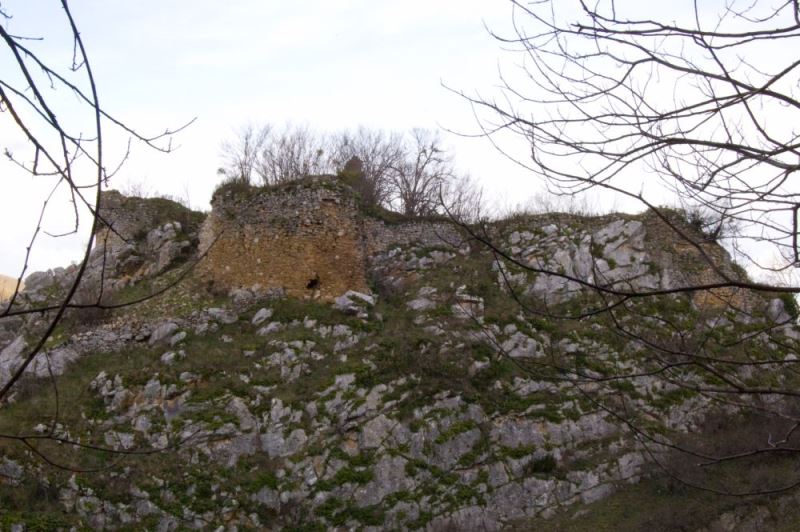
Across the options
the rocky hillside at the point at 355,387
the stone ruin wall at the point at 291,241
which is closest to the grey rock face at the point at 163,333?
the rocky hillside at the point at 355,387

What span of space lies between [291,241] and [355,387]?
4.60m

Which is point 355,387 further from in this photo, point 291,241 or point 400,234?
point 400,234

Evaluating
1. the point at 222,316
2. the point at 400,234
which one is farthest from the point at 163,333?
the point at 400,234

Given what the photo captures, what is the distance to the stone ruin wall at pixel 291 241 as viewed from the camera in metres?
17.2

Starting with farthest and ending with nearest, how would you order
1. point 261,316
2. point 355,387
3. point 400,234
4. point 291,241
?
point 400,234
point 291,241
point 261,316
point 355,387

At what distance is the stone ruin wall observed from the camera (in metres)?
17.2

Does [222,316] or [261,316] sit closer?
[222,316]

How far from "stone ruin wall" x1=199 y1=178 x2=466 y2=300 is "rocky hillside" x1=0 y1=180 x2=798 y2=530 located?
5 centimetres

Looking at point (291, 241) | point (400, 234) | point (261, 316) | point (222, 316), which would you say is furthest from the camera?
point (400, 234)

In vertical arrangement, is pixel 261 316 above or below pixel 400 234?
below

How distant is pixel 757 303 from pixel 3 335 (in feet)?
53.0

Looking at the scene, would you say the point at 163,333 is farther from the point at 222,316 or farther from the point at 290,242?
the point at 290,242

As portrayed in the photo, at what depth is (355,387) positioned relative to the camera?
1396 centimetres

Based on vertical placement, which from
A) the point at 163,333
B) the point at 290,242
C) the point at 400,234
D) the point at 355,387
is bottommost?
the point at 355,387
